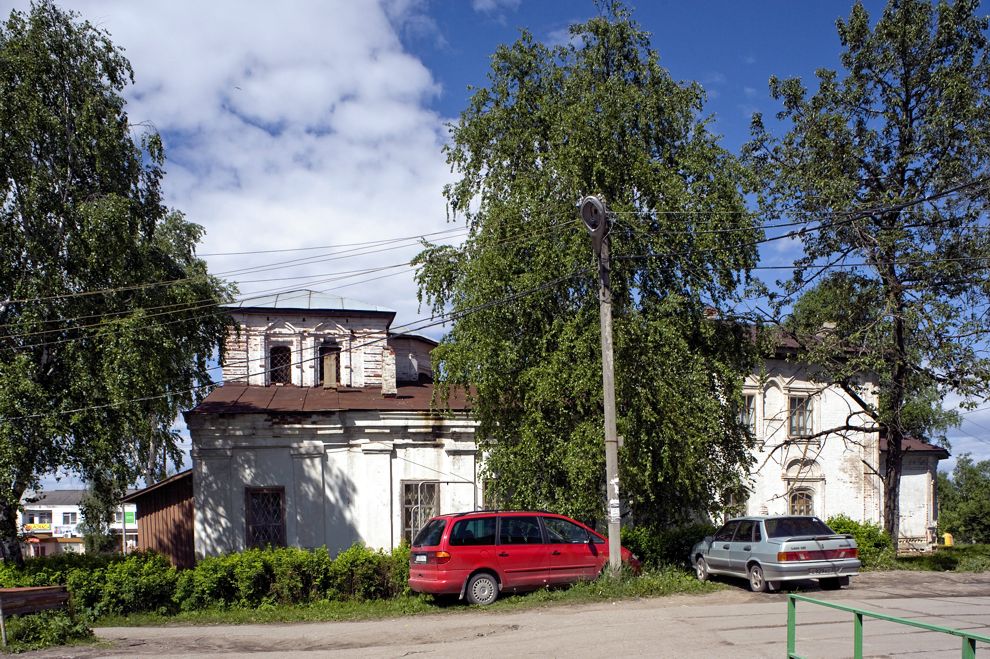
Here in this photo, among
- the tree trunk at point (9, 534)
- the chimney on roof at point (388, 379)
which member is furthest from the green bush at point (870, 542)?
the tree trunk at point (9, 534)

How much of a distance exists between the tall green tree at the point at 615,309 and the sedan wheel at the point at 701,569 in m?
1.51

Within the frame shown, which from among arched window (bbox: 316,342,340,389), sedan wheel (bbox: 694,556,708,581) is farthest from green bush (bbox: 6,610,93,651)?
arched window (bbox: 316,342,340,389)

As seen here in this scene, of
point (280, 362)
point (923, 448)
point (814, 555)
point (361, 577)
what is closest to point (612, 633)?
point (814, 555)

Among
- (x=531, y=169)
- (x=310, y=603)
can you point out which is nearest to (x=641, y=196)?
(x=531, y=169)

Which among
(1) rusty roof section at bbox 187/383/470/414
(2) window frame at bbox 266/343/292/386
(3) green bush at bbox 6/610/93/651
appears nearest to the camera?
(3) green bush at bbox 6/610/93/651

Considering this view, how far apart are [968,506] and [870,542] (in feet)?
136

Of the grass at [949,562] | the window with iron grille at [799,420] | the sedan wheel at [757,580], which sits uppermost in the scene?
the window with iron grille at [799,420]

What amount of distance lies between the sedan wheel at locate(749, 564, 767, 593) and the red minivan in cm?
248

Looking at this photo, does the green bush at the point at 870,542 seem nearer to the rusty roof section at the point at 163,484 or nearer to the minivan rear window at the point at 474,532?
the minivan rear window at the point at 474,532

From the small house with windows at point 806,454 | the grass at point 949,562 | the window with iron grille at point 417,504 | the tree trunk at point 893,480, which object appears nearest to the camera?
the grass at point 949,562

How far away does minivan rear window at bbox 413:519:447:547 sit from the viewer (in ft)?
50.0

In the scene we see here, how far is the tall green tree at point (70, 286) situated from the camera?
17.9 m

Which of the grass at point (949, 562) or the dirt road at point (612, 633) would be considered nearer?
the dirt road at point (612, 633)

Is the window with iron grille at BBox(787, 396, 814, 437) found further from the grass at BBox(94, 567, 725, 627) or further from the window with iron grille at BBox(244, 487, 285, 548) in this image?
the window with iron grille at BBox(244, 487, 285, 548)
